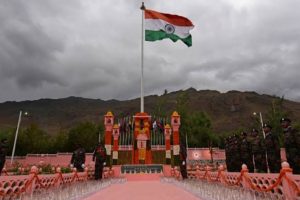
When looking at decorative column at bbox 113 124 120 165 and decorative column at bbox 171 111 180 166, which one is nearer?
decorative column at bbox 171 111 180 166

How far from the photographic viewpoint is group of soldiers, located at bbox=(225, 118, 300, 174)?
6.85 meters

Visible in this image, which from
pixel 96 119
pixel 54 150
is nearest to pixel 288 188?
pixel 54 150

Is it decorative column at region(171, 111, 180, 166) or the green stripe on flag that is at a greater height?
the green stripe on flag

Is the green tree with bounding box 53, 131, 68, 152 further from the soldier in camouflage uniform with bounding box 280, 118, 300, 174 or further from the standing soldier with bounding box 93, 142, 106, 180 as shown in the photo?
the soldier in camouflage uniform with bounding box 280, 118, 300, 174

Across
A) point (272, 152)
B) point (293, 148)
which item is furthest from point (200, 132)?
point (293, 148)

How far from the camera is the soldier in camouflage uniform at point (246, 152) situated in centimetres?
960

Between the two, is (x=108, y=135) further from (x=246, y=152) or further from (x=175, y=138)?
(x=246, y=152)

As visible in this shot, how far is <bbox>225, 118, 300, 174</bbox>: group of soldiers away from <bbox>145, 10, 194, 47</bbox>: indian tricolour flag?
11.8m

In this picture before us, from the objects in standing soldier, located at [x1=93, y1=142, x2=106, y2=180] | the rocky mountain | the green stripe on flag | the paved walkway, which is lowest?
the paved walkway

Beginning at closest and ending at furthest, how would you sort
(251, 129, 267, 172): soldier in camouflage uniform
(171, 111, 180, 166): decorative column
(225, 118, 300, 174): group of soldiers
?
(225, 118, 300, 174): group of soldiers
(251, 129, 267, 172): soldier in camouflage uniform
(171, 111, 180, 166): decorative column

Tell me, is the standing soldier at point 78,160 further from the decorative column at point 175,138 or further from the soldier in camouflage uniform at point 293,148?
the decorative column at point 175,138

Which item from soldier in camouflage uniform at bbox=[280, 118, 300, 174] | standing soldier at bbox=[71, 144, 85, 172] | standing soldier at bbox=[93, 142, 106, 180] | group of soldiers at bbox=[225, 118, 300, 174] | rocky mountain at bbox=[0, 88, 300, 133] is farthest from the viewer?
rocky mountain at bbox=[0, 88, 300, 133]

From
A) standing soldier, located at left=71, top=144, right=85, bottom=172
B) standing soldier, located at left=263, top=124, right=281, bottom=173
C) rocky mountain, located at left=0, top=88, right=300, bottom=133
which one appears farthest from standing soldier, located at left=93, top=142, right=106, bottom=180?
rocky mountain, located at left=0, top=88, right=300, bottom=133

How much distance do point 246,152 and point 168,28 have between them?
46.1 ft
